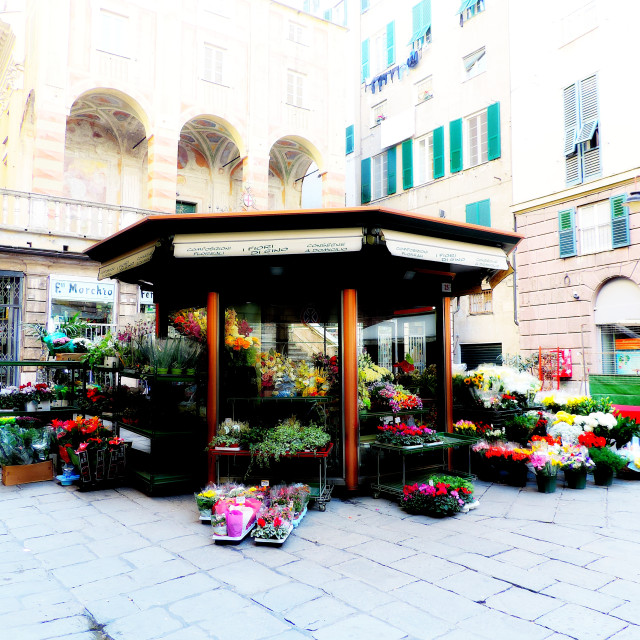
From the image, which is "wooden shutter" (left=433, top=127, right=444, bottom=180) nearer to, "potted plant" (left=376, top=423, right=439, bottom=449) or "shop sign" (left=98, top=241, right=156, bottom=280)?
"shop sign" (left=98, top=241, right=156, bottom=280)

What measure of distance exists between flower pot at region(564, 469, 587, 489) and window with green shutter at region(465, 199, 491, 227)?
13435 mm

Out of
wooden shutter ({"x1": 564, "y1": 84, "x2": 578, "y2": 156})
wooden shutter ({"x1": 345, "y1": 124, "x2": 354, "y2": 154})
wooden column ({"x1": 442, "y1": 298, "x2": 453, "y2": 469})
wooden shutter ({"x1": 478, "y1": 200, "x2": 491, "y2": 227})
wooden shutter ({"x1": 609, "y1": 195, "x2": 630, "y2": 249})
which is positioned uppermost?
wooden shutter ({"x1": 345, "y1": 124, "x2": 354, "y2": 154})

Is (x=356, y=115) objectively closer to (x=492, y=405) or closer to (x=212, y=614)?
(x=492, y=405)

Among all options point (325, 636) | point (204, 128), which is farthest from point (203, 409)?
point (204, 128)

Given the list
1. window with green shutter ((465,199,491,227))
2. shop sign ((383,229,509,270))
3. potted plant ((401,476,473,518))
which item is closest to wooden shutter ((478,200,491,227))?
window with green shutter ((465,199,491,227))

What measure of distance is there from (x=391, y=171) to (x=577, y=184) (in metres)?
8.53

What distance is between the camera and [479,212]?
64.1 feet

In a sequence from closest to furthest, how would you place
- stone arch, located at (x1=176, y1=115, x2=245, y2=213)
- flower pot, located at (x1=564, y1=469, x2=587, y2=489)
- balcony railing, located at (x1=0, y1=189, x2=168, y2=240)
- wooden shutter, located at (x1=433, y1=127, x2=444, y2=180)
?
flower pot, located at (x1=564, y1=469, x2=587, y2=489) → balcony railing, located at (x1=0, y1=189, x2=168, y2=240) → wooden shutter, located at (x1=433, y1=127, x2=444, y2=180) → stone arch, located at (x1=176, y1=115, x2=245, y2=213)

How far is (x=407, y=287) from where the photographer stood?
24.5 feet

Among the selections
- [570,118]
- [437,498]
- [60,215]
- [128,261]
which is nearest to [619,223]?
[570,118]

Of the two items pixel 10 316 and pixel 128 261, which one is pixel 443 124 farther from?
pixel 128 261

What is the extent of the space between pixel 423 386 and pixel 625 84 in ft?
42.1

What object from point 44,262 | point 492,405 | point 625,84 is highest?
point 625,84

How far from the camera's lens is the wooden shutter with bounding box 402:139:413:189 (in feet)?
73.2
